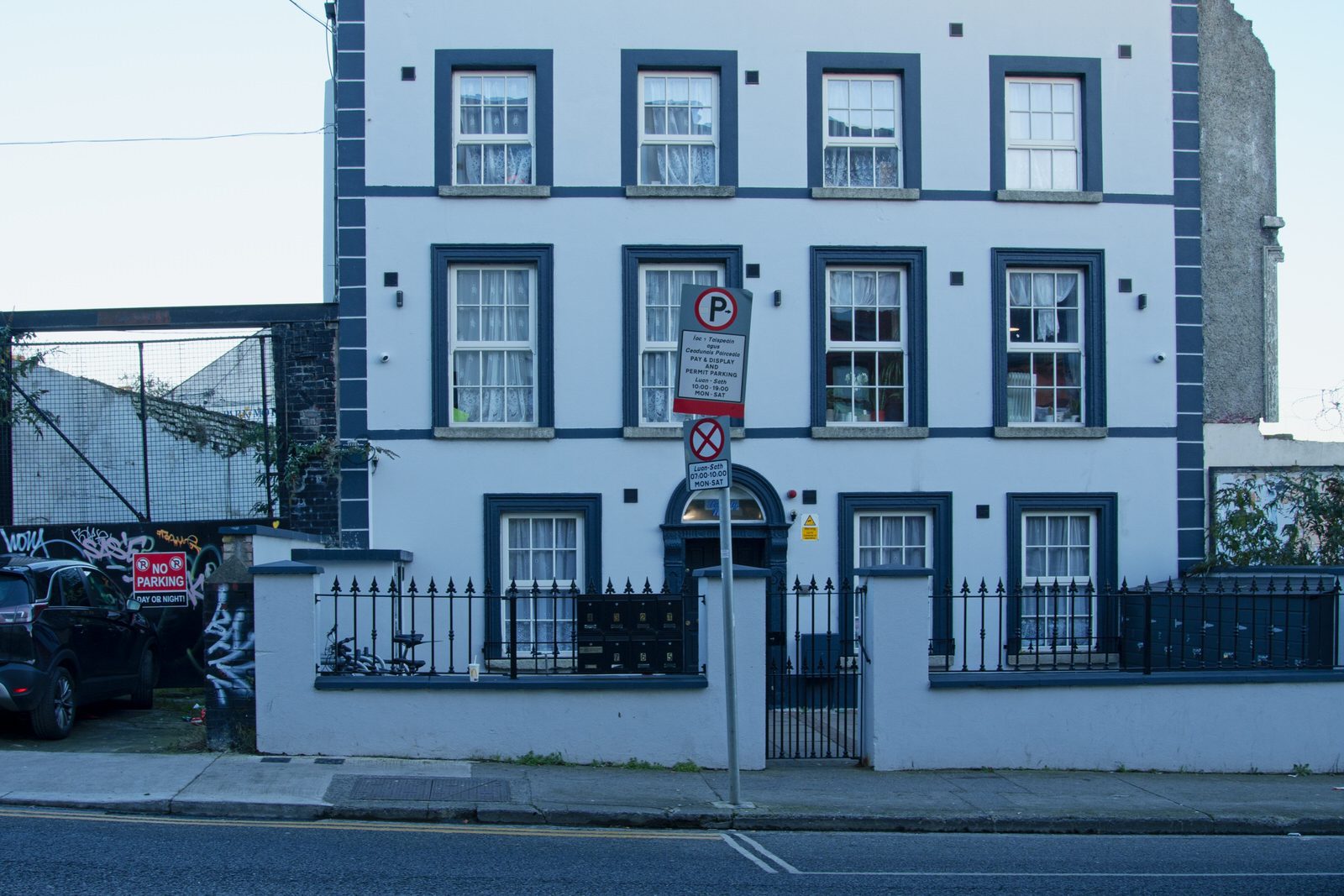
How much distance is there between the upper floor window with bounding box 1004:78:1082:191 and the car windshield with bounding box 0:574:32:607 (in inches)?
482

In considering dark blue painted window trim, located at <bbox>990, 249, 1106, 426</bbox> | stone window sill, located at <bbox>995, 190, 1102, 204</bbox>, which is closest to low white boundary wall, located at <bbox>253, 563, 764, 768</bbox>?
dark blue painted window trim, located at <bbox>990, 249, 1106, 426</bbox>

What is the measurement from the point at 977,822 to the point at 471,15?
1131cm

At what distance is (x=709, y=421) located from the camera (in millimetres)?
9570

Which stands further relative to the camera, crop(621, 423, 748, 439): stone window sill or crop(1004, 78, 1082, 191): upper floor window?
crop(1004, 78, 1082, 191): upper floor window

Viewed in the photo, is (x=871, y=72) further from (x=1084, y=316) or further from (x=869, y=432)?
(x=869, y=432)

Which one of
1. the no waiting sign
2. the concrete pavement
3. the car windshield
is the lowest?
the concrete pavement

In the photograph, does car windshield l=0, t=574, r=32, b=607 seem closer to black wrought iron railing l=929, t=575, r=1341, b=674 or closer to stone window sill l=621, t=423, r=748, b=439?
stone window sill l=621, t=423, r=748, b=439

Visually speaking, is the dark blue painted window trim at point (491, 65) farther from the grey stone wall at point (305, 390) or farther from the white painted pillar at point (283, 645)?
the white painted pillar at point (283, 645)

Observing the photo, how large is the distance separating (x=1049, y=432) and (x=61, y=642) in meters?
11.4

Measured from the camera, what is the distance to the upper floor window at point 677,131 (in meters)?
15.8

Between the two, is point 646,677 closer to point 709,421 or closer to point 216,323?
point 709,421

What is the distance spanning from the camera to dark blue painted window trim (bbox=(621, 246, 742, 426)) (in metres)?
15.5

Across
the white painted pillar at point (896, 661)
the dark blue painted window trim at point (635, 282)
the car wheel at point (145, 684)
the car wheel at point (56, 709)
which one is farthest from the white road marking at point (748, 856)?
the dark blue painted window trim at point (635, 282)

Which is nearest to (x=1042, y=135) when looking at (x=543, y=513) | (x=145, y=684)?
(x=543, y=513)
